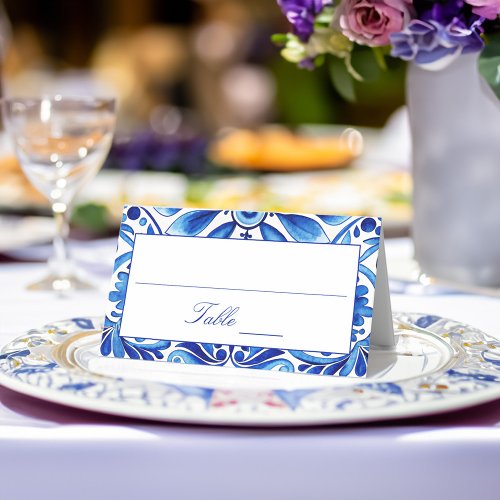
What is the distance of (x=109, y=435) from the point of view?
0.47 metres

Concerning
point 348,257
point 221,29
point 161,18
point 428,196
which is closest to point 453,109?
point 428,196

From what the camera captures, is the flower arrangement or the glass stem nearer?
the flower arrangement

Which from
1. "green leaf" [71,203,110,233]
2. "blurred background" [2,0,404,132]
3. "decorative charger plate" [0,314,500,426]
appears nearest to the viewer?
"decorative charger plate" [0,314,500,426]

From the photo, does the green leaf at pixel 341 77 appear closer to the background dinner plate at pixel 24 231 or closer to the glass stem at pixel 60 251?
the glass stem at pixel 60 251

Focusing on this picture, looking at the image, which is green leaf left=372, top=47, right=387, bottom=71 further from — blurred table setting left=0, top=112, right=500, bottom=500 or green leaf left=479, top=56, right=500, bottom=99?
blurred table setting left=0, top=112, right=500, bottom=500

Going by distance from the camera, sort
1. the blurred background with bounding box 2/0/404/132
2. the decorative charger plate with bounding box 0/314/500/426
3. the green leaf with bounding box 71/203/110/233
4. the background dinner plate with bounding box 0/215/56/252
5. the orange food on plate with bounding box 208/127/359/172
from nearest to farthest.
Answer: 1. the decorative charger plate with bounding box 0/314/500/426
2. the background dinner plate with bounding box 0/215/56/252
3. the green leaf with bounding box 71/203/110/233
4. the orange food on plate with bounding box 208/127/359/172
5. the blurred background with bounding box 2/0/404/132

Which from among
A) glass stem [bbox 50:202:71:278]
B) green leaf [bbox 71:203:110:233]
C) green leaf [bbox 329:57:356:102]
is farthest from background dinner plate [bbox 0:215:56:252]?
green leaf [bbox 329:57:356:102]

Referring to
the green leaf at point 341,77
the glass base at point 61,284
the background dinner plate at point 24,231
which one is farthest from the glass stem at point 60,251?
the green leaf at point 341,77

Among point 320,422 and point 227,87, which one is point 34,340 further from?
point 227,87

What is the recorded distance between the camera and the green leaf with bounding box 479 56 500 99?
76cm

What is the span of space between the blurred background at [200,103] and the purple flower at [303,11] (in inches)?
2.6

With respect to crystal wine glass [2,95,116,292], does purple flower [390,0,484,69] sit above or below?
above

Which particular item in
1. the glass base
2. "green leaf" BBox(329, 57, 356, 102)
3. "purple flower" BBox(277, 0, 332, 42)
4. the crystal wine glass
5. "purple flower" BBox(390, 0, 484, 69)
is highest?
"purple flower" BBox(277, 0, 332, 42)

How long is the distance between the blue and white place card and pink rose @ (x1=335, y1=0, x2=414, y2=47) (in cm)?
23
